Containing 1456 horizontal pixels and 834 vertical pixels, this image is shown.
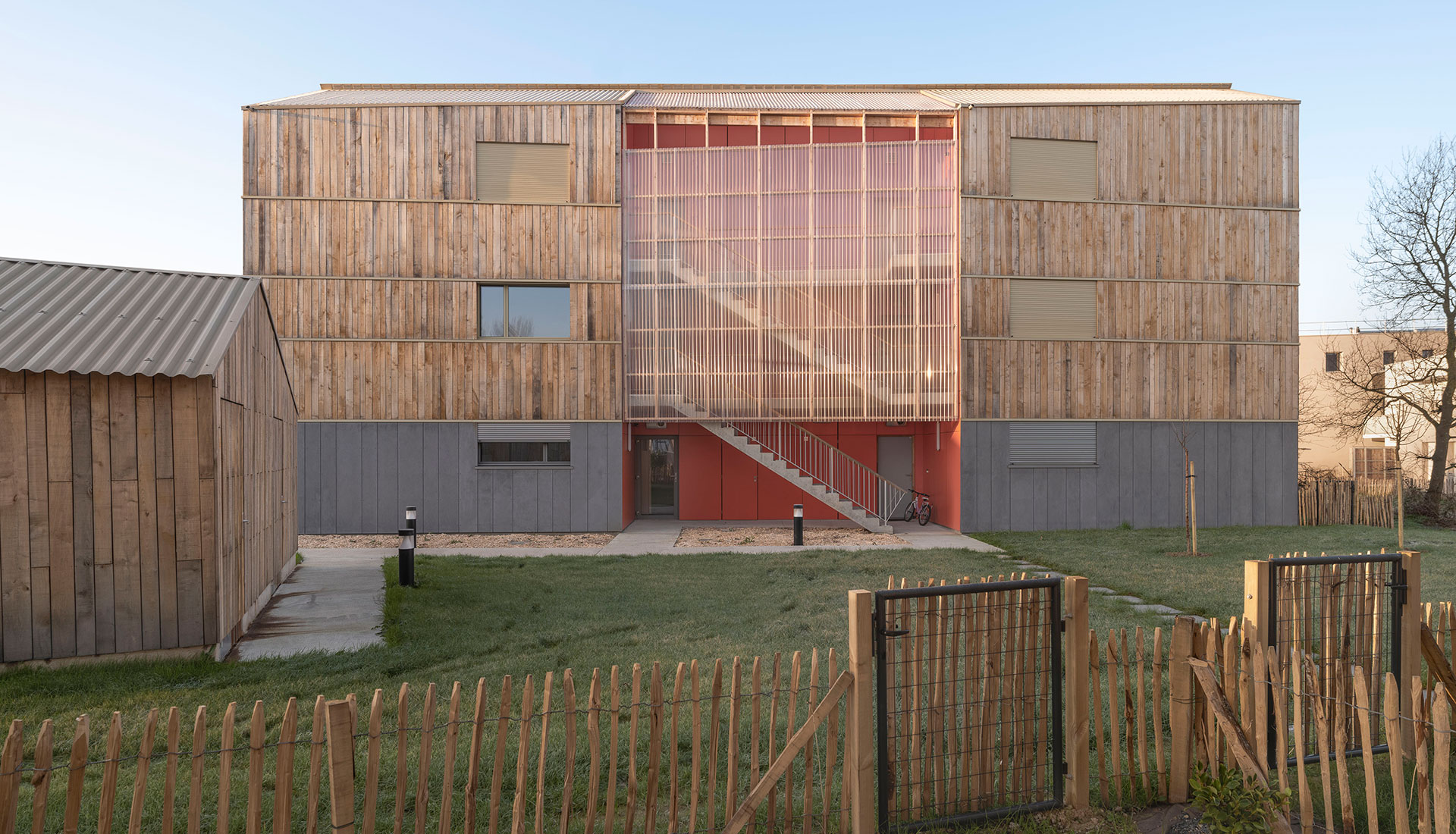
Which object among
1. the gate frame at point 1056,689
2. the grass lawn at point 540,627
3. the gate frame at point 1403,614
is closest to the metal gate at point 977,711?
the gate frame at point 1056,689

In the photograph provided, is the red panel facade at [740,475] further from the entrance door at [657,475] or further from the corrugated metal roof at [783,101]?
the corrugated metal roof at [783,101]

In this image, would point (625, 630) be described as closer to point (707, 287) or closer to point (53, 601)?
point (53, 601)

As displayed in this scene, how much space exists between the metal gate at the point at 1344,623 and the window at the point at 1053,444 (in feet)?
45.1

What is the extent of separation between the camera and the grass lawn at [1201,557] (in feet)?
33.6

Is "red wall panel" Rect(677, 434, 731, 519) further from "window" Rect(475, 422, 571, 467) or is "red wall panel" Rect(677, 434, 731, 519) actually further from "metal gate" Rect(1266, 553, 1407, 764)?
"metal gate" Rect(1266, 553, 1407, 764)

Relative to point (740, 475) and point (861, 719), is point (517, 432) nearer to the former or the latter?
point (740, 475)

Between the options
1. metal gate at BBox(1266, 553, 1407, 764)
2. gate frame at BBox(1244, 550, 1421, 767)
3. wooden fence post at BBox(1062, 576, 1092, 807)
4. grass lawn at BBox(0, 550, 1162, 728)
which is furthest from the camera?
grass lawn at BBox(0, 550, 1162, 728)

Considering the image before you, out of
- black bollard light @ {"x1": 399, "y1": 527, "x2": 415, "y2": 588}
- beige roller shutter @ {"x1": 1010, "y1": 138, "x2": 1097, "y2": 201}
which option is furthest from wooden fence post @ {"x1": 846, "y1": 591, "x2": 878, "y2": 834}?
beige roller shutter @ {"x1": 1010, "y1": 138, "x2": 1097, "y2": 201}

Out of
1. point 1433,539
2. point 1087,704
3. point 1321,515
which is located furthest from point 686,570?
point 1321,515

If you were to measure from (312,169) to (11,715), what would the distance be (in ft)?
49.3

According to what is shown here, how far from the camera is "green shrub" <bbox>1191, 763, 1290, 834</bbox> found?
3.83 meters

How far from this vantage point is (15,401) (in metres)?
6.55

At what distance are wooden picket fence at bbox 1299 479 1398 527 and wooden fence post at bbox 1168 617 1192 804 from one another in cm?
1898

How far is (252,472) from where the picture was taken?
8.86m
